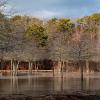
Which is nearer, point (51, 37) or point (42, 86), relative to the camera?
point (42, 86)

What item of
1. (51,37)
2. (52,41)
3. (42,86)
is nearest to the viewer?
(42,86)

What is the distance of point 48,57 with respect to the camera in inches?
3044

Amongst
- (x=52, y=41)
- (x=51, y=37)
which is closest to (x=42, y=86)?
(x=52, y=41)

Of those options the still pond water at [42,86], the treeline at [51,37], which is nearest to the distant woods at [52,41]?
the treeline at [51,37]

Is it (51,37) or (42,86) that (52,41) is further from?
(42,86)

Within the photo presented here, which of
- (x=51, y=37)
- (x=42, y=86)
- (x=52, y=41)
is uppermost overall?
(x=51, y=37)

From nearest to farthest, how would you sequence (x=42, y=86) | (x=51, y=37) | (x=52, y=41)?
1. (x=42, y=86)
2. (x=52, y=41)
3. (x=51, y=37)

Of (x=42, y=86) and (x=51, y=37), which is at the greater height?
(x=51, y=37)

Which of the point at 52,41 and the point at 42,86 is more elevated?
the point at 52,41

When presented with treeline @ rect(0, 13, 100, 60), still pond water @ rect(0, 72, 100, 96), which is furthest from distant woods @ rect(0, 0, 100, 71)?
still pond water @ rect(0, 72, 100, 96)

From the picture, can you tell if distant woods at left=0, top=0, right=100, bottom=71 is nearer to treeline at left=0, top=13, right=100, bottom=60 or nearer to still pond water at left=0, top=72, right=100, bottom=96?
treeline at left=0, top=13, right=100, bottom=60

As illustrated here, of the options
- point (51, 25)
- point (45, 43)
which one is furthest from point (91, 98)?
point (51, 25)

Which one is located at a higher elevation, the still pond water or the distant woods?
the distant woods

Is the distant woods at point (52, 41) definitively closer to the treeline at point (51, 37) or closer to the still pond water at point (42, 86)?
the treeline at point (51, 37)
